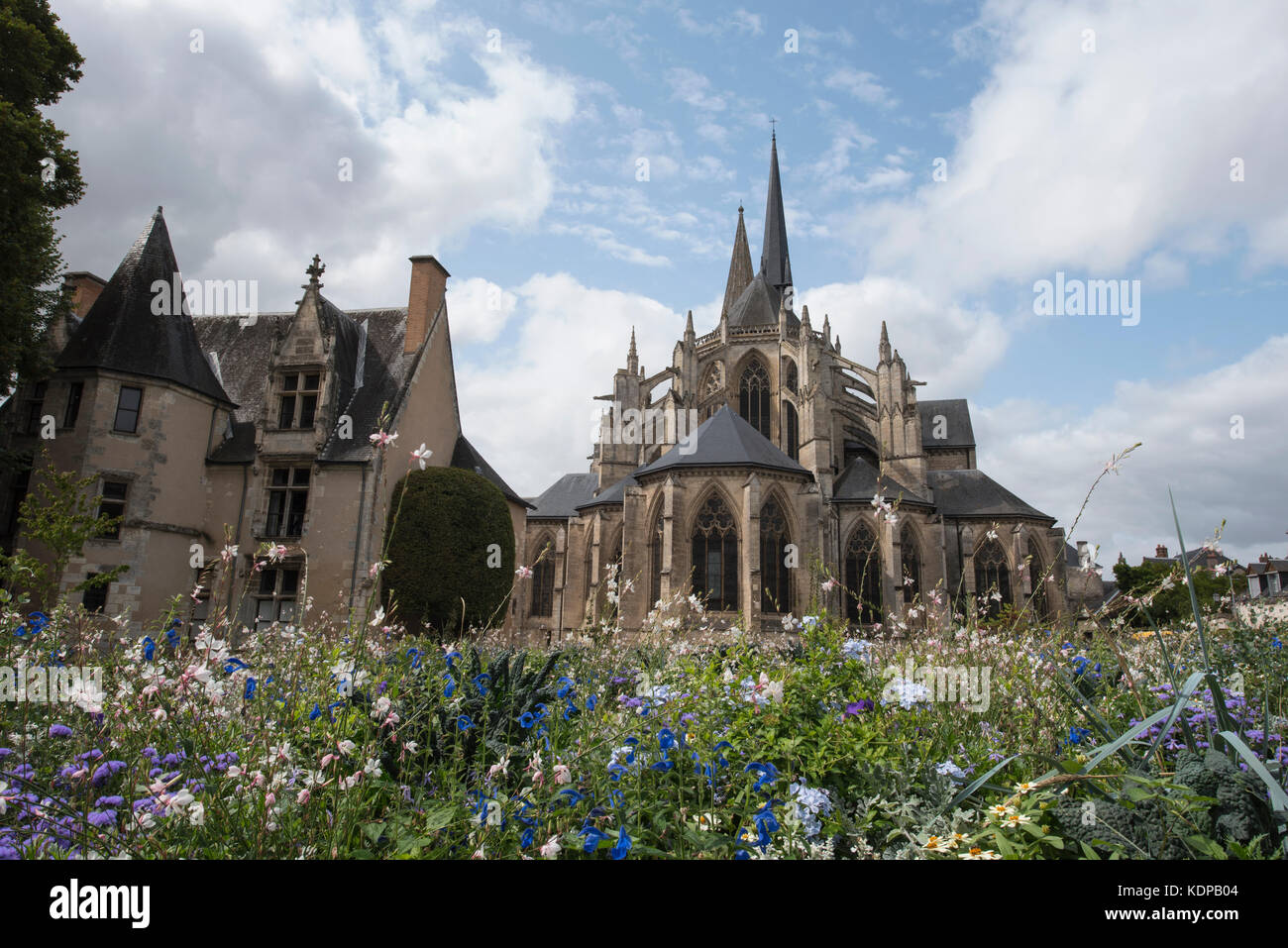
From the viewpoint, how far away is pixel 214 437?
20.0m

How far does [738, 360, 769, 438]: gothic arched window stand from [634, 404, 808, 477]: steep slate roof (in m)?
9.83

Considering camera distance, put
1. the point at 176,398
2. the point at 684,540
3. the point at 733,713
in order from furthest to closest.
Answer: the point at 684,540
the point at 176,398
the point at 733,713

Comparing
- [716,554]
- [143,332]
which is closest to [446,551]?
[143,332]

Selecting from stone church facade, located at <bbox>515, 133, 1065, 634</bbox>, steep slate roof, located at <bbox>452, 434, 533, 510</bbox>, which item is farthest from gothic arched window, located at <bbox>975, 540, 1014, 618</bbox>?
steep slate roof, located at <bbox>452, 434, 533, 510</bbox>

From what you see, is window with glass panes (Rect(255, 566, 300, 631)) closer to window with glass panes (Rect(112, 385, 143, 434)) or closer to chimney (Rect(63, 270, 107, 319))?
window with glass panes (Rect(112, 385, 143, 434))

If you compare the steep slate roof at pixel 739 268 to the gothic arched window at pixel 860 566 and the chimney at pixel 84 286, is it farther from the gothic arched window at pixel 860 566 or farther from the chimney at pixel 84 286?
the chimney at pixel 84 286

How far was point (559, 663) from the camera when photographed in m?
5.41

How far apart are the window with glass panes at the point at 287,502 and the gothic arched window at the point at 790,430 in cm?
2472

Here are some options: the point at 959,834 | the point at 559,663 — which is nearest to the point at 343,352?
the point at 559,663

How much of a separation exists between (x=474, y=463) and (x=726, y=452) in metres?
9.27

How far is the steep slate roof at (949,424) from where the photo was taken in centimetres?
4641

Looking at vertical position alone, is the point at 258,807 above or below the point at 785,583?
below
